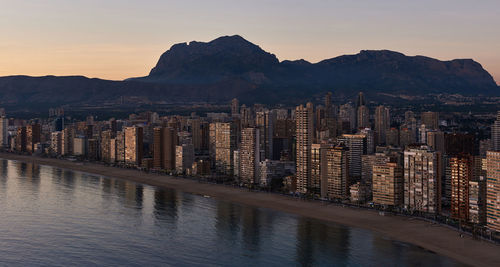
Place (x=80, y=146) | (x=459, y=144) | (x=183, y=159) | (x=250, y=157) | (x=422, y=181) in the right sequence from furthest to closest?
(x=80, y=146) → (x=459, y=144) → (x=183, y=159) → (x=250, y=157) → (x=422, y=181)

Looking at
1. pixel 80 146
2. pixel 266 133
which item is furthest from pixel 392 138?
pixel 80 146

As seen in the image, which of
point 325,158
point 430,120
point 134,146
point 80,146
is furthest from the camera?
point 430,120

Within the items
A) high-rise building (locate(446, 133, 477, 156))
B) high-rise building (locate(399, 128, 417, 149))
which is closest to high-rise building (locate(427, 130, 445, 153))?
high-rise building (locate(446, 133, 477, 156))

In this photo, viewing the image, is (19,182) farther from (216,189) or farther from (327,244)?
(327,244)

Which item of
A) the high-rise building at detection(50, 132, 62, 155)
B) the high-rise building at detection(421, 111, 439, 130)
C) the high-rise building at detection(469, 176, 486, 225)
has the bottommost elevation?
the high-rise building at detection(469, 176, 486, 225)

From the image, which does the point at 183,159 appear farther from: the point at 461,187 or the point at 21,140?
the point at 21,140

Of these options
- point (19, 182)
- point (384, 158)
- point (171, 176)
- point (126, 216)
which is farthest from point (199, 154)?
point (126, 216)

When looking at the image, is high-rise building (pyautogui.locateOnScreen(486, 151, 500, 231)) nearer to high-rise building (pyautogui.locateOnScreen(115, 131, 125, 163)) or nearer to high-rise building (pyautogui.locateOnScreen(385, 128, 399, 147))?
high-rise building (pyautogui.locateOnScreen(385, 128, 399, 147))
